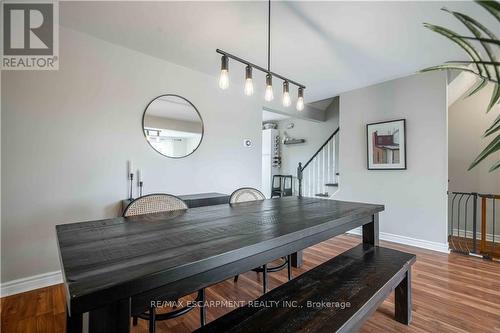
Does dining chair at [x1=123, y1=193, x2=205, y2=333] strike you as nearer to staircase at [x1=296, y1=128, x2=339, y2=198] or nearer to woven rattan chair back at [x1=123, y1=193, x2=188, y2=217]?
woven rattan chair back at [x1=123, y1=193, x2=188, y2=217]

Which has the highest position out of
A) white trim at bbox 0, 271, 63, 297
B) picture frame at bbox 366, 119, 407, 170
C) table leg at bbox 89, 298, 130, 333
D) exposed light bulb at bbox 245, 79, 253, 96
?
exposed light bulb at bbox 245, 79, 253, 96

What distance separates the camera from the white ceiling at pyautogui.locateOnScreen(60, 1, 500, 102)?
6.45 feet

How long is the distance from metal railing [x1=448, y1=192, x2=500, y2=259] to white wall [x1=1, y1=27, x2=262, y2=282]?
3747 millimetres

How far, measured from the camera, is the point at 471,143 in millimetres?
3807

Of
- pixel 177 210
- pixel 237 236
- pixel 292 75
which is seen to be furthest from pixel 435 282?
pixel 292 75

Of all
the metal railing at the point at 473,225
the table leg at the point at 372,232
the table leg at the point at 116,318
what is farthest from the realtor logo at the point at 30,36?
the metal railing at the point at 473,225

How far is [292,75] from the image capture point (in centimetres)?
331

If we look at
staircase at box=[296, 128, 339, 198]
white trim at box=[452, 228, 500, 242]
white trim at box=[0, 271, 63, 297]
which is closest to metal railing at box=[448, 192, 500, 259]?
white trim at box=[452, 228, 500, 242]

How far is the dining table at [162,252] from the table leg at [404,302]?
0.59m

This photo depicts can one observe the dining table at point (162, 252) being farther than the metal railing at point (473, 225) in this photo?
No

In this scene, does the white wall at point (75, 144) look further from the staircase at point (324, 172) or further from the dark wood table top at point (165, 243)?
the staircase at point (324, 172)

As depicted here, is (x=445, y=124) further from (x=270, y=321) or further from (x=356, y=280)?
(x=270, y=321)

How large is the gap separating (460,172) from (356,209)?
342cm

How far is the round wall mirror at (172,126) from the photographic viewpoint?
9.23ft
